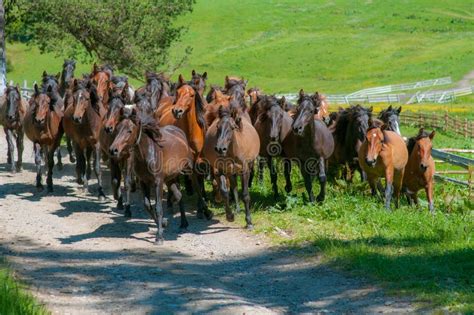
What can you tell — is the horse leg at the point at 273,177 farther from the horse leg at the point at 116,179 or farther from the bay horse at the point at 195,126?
the horse leg at the point at 116,179

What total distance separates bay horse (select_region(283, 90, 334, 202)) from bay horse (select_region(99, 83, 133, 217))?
341cm

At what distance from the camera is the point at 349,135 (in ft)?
61.2

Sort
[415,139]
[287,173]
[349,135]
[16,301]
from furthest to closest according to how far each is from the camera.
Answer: [349,135], [415,139], [287,173], [16,301]

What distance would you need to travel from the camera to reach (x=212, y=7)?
96438 mm

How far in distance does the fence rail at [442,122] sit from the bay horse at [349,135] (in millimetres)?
22918

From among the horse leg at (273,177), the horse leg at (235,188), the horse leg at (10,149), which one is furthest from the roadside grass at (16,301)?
the horse leg at (10,149)

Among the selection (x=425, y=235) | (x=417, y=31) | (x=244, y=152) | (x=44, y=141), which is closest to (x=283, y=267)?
(x=425, y=235)

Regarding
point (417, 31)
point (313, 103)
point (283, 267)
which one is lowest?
point (283, 267)

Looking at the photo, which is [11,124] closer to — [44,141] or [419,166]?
[44,141]

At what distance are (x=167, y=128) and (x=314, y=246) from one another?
3.56 meters

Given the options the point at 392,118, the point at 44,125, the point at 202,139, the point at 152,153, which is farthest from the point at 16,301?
the point at 392,118

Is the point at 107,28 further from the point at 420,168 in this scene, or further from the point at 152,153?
the point at 152,153

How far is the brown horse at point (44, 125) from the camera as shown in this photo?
17844mm

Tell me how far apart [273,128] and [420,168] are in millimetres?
3829
